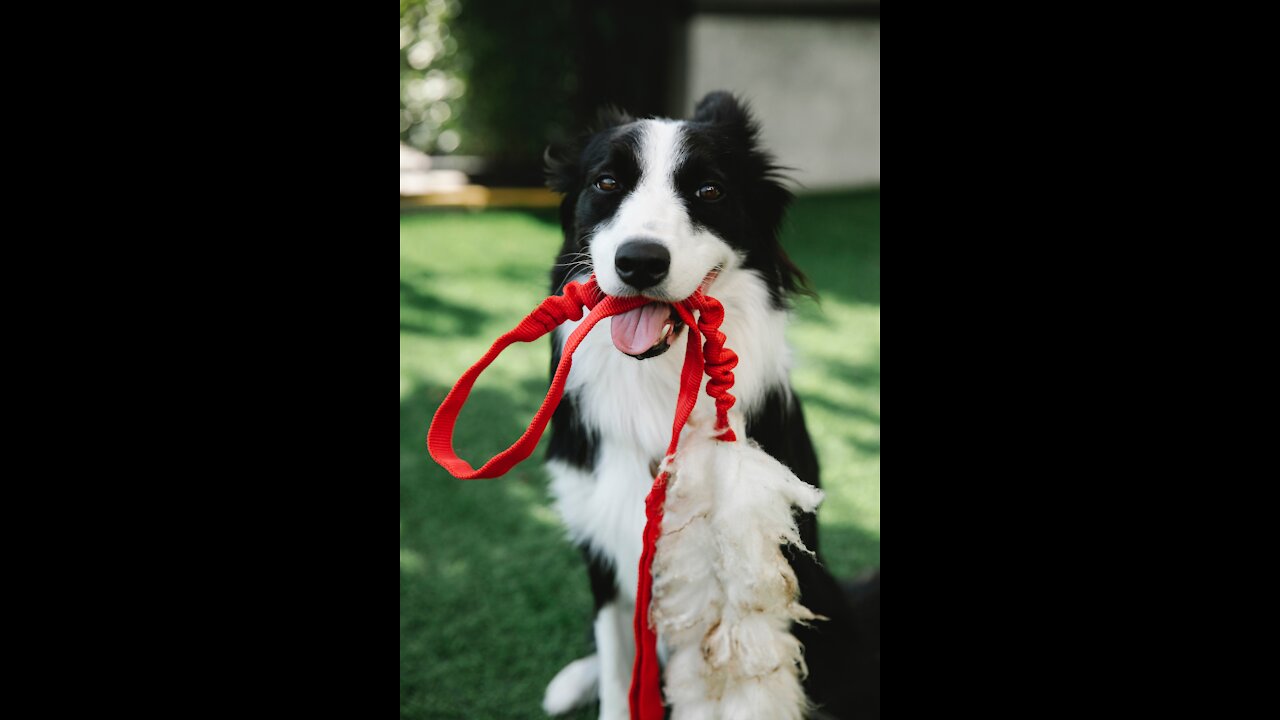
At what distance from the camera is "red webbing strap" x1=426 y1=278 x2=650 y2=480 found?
5.32 feet

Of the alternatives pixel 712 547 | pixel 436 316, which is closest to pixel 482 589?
pixel 712 547

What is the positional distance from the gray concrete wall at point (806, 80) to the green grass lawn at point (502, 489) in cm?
327

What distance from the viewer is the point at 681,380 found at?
1764mm

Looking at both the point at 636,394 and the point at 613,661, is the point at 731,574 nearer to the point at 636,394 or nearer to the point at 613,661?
the point at 636,394

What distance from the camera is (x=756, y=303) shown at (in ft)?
6.61

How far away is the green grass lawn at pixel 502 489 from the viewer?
2604 millimetres

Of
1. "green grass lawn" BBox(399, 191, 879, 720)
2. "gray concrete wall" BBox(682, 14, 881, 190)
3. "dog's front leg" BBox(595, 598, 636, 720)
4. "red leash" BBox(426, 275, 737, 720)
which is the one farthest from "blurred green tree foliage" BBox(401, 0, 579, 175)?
"red leash" BBox(426, 275, 737, 720)

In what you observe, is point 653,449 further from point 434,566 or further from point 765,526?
point 434,566

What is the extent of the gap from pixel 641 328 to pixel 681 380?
0.14 m

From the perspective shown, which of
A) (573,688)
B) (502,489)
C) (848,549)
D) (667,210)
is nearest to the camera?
(667,210)

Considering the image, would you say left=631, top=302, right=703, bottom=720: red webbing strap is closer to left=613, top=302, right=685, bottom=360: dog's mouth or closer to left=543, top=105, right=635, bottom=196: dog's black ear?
left=613, top=302, right=685, bottom=360: dog's mouth

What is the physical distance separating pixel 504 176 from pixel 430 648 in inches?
293

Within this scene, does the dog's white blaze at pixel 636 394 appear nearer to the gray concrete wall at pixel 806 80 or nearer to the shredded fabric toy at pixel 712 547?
the shredded fabric toy at pixel 712 547

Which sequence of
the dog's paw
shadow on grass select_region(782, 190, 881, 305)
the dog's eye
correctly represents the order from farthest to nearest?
1. shadow on grass select_region(782, 190, 881, 305)
2. the dog's paw
3. the dog's eye
